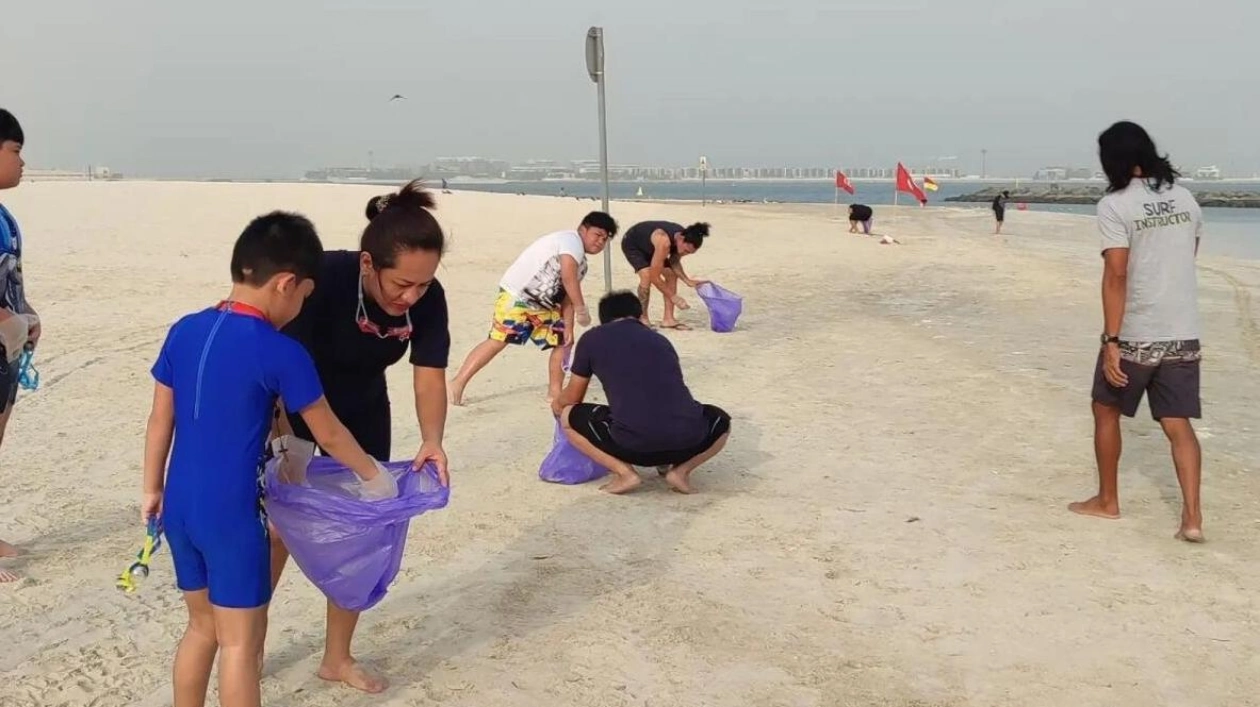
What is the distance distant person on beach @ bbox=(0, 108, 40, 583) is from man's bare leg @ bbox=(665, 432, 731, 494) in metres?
3.06

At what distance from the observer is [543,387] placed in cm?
827

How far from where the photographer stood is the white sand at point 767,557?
3.46 meters

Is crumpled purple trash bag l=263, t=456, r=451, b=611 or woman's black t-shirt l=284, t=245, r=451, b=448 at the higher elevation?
woman's black t-shirt l=284, t=245, r=451, b=448

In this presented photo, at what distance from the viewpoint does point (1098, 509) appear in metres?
4.99

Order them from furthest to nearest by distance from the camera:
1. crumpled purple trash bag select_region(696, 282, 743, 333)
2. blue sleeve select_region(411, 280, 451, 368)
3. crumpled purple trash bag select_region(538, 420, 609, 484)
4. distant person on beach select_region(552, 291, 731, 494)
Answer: crumpled purple trash bag select_region(696, 282, 743, 333) < crumpled purple trash bag select_region(538, 420, 609, 484) < distant person on beach select_region(552, 291, 731, 494) < blue sleeve select_region(411, 280, 451, 368)

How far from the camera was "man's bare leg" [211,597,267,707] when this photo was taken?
2688mm

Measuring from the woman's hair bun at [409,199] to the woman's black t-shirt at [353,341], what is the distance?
0.63ft

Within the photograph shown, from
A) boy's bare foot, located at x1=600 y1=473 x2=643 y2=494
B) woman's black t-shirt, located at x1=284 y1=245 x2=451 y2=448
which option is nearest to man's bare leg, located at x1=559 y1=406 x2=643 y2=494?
boy's bare foot, located at x1=600 y1=473 x2=643 y2=494

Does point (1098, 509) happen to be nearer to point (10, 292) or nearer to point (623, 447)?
point (623, 447)

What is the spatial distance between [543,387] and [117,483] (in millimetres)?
3503

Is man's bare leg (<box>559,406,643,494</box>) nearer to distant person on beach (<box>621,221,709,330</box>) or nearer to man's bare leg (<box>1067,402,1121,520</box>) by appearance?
man's bare leg (<box>1067,402,1121,520</box>)

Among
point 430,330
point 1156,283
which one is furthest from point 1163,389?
point 430,330

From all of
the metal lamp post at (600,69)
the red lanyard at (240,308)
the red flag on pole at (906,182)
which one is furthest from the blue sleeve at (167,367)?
the red flag on pole at (906,182)

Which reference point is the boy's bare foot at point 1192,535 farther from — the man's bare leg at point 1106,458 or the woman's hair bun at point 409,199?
the woman's hair bun at point 409,199
